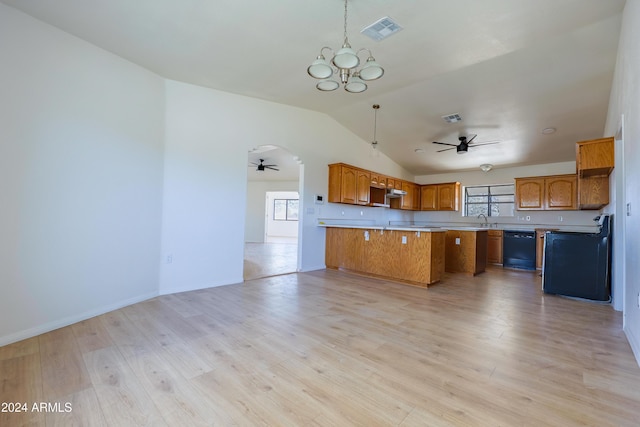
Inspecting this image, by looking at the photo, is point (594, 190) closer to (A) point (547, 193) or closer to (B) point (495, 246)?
(A) point (547, 193)

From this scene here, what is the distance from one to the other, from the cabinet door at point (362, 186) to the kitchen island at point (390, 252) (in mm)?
918

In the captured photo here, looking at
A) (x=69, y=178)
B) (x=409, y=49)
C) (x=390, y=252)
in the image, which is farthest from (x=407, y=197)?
(x=69, y=178)

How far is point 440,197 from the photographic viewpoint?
7.94 m

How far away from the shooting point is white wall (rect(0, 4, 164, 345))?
2207 millimetres

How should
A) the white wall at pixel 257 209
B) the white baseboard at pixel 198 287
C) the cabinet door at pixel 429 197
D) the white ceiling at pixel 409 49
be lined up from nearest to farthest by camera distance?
the white ceiling at pixel 409 49 < the white baseboard at pixel 198 287 < the cabinet door at pixel 429 197 < the white wall at pixel 257 209

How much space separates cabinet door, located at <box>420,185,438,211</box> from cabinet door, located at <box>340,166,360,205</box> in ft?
11.1

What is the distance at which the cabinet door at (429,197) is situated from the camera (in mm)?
8016

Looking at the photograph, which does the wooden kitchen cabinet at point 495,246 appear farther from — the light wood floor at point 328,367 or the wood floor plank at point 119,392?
the wood floor plank at point 119,392

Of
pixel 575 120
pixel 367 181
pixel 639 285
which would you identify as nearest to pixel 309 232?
pixel 367 181

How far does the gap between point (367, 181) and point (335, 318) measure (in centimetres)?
384

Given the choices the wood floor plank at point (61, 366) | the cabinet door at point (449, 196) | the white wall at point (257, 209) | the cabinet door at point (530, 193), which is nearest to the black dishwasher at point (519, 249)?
the cabinet door at point (530, 193)

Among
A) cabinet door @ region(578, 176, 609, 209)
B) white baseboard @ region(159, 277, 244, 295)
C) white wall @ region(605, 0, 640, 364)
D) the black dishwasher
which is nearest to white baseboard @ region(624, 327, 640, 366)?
white wall @ region(605, 0, 640, 364)

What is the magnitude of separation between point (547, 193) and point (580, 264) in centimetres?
339

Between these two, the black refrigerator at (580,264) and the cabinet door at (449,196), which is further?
the cabinet door at (449,196)
